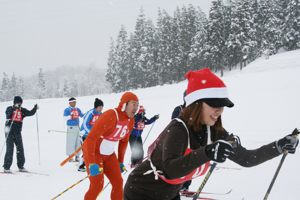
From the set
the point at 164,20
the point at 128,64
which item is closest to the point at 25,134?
the point at 128,64

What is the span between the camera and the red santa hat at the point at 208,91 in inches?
64.9

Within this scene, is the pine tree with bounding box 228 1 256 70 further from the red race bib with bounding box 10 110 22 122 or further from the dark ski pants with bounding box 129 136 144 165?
the red race bib with bounding box 10 110 22 122

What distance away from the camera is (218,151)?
1.40 m

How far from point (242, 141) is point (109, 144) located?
7031 mm

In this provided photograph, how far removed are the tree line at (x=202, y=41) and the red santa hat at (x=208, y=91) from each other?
3905cm

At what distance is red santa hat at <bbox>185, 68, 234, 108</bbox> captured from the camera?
1.65 metres

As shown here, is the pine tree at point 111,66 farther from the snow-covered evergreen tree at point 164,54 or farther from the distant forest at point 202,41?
the snow-covered evergreen tree at point 164,54

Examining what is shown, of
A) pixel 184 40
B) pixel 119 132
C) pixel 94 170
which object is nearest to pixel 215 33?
pixel 184 40

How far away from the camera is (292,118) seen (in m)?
11.3

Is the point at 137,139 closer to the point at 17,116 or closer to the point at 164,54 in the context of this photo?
the point at 17,116

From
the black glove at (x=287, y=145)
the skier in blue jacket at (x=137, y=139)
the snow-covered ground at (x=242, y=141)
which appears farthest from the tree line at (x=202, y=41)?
the black glove at (x=287, y=145)

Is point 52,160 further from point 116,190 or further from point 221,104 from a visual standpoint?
point 221,104

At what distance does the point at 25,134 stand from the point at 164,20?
40.8m

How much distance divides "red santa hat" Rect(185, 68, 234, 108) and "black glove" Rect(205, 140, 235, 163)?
325mm
